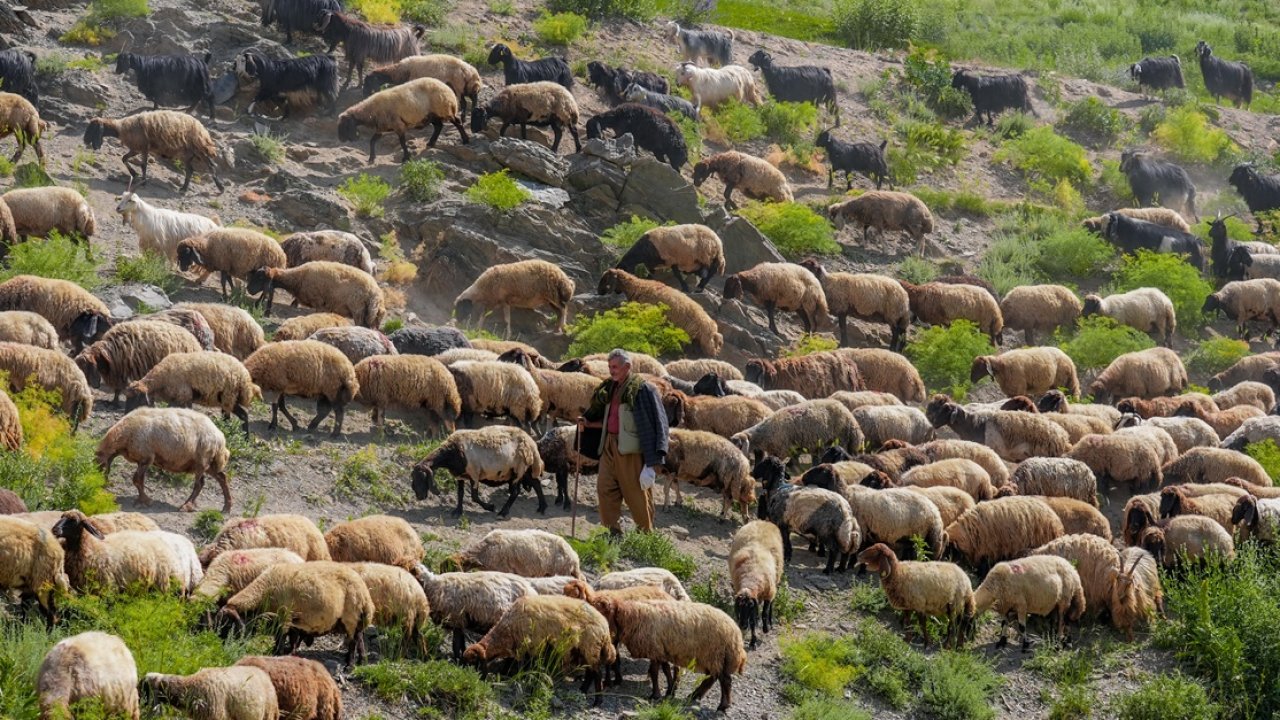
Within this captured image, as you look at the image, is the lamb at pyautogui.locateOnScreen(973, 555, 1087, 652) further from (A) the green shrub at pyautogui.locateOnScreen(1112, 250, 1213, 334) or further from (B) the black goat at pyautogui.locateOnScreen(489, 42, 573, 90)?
(B) the black goat at pyautogui.locateOnScreen(489, 42, 573, 90)

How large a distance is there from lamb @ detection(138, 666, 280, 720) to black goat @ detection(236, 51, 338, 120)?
1840 cm

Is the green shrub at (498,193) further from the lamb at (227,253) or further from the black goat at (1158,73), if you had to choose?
the black goat at (1158,73)

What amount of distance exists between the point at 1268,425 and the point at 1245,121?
70.7 ft

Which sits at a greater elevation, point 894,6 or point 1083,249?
point 894,6

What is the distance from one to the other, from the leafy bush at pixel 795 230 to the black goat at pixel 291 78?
7.32 metres

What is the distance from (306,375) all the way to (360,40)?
14.1m

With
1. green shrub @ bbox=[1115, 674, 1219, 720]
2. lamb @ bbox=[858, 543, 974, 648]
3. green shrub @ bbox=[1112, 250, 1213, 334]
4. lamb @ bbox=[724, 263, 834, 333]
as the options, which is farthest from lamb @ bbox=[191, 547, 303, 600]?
green shrub @ bbox=[1112, 250, 1213, 334]

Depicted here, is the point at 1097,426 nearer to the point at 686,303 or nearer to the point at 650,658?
the point at 686,303

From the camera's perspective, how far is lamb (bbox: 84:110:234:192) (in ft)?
73.5

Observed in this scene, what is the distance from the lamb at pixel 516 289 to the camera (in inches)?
831

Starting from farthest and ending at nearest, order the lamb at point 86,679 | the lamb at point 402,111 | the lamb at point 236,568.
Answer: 1. the lamb at point 402,111
2. the lamb at point 236,568
3. the lamb at point 86,679

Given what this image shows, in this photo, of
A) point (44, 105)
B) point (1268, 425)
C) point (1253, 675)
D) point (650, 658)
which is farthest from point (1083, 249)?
point (650, 658)

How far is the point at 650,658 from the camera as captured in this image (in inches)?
431

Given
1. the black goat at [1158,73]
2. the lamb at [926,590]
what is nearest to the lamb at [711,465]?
the lamb at [926,590]
